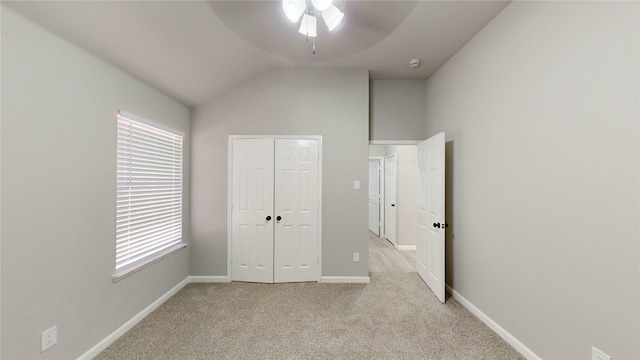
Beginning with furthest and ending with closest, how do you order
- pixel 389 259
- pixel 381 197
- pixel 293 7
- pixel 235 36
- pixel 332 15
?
pixel 381 197 → pixel 389 259 → pixel 235 36 → pixel 332 15 → pixel 293 7

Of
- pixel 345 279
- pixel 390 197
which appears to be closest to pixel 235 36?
pixel 345 279

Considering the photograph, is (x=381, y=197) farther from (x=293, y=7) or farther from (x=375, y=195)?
(x=293, y=7)

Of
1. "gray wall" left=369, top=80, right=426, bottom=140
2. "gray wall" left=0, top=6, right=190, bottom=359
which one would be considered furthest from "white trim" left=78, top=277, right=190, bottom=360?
"gray wall" left=369, top=80, right=426, bottom=140

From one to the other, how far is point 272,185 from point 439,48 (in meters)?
2.64

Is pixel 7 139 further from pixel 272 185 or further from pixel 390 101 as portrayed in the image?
pixel 390 101

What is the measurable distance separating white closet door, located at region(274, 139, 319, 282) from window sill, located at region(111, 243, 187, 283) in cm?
123

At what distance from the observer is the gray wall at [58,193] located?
4.57 ft

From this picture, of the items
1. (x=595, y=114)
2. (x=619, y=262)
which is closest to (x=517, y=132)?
(x=595, y=114)

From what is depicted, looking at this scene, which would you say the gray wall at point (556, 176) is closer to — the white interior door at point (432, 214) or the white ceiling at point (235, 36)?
the white interior door at point (432, 214)

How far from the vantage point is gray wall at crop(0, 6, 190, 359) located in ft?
Answer: 4.57

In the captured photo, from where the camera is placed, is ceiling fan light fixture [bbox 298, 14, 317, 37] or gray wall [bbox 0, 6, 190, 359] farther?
ceiling fan light fixture [bbox 298, 14, 317, 37]

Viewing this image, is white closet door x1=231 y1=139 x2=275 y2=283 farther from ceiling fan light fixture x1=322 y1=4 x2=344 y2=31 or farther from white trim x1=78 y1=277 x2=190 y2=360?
ceiling fan light fixture x1=322 y1=4 x2=344 y2=31

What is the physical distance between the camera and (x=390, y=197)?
550 cm

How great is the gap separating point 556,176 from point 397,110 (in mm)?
2256
